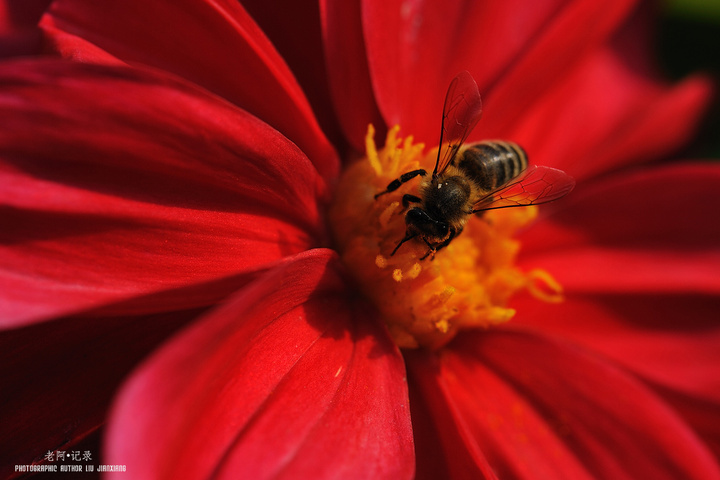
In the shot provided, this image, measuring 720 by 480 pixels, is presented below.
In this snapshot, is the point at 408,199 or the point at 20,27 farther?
the point at 408,199

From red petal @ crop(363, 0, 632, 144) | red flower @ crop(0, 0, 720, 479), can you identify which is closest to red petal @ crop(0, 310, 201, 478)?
red flower @ crop(0, 0, 720, 479)

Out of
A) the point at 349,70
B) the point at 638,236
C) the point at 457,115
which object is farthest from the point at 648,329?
the point at 349,70

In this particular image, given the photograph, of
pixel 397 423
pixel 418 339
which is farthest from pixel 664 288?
pixel 397 423

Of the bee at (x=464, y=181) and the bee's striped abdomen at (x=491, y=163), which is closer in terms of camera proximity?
the bee at (x=464, y=181)

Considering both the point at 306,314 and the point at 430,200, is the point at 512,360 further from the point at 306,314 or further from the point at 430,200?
the point at 306,314

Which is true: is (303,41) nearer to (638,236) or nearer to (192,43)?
(192,43)

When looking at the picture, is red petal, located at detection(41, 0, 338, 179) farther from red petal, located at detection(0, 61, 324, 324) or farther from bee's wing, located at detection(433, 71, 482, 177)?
bee's wing, located at detection(433, 71, 482, 177)

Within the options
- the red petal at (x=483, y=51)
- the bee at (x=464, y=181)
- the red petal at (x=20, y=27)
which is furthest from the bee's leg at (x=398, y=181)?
the red petal at (x=20, y=27)

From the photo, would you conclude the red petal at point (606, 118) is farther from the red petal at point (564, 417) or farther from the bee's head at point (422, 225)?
the red petal at point (564, 417)

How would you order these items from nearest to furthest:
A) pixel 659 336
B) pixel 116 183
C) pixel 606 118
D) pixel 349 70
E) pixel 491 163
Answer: pixel 116 183 → pixel 349 70 → pixel 491 163 → pixel 659 336 → pixel 606 118
